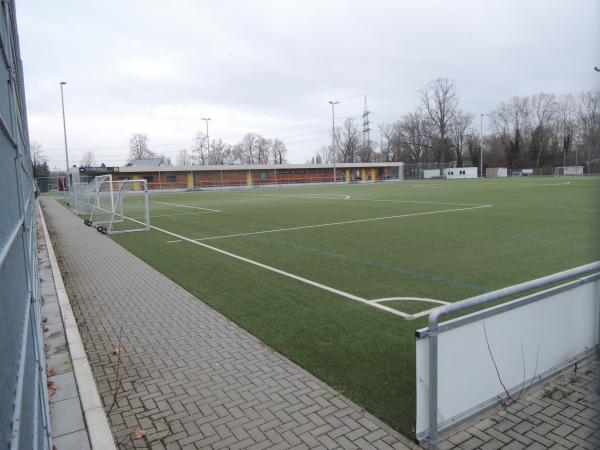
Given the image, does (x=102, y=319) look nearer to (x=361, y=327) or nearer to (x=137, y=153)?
(x=361, y=327)

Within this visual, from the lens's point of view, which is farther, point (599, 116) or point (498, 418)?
point (498, 418)

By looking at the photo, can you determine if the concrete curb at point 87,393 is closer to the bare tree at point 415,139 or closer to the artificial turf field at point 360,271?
the artificial turf field at point 360,271

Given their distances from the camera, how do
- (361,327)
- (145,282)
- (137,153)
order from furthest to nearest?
(137,153) < (145,282) < (361,327)

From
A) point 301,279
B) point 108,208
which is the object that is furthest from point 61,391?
point 108,208

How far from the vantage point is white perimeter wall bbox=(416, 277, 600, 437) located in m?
3.42

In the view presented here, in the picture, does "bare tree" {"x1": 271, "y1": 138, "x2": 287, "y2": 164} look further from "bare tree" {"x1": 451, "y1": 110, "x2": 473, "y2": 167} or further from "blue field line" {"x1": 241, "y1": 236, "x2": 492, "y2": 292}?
"blue field line" {"x1": 241, "y1": 236, "x2": 492, "y2": 292}

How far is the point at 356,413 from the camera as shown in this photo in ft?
12.8

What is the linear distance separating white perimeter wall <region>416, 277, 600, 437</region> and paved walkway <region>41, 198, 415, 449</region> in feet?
1.87

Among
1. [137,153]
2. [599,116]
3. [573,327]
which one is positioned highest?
[137,153]

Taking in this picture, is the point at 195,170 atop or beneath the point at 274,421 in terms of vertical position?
atop

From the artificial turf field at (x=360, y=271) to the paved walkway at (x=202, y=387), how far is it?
268 mm

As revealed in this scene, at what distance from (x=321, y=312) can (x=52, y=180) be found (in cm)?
9089

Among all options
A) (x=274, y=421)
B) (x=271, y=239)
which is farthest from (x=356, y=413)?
(x=271, y=239)

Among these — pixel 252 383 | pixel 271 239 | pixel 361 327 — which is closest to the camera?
pixel 252 383
